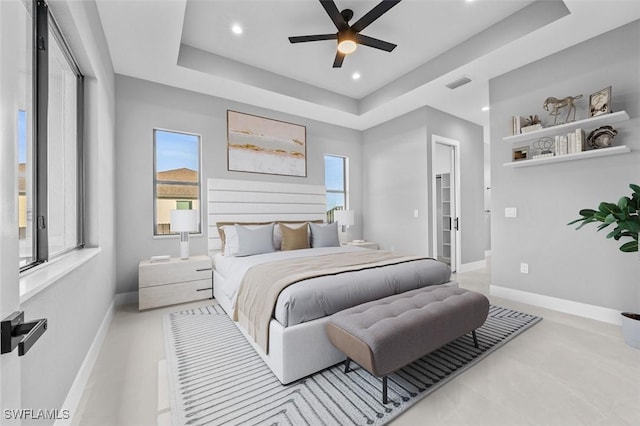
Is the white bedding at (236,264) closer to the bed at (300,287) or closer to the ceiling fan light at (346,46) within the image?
the bed at (300,287)

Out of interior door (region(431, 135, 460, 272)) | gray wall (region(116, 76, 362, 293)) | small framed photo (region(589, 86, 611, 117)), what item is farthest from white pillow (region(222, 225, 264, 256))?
small framed photo (region(589, 86, 611, 117))

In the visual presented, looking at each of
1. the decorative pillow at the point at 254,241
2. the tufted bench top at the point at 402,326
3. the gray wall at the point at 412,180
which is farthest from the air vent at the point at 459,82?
the decorative pillow at the point at 254,241

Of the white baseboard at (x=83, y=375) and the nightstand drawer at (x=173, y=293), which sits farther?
the nightstand drawer at (x=173, y=293)

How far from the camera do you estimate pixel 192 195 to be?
397 centimetres

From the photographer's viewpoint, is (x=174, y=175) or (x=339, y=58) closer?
(x=339, y=58)

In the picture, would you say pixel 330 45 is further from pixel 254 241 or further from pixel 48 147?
pixel 48 147

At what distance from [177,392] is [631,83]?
463cm

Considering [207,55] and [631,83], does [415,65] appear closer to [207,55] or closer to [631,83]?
[631,83]

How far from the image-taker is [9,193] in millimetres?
655

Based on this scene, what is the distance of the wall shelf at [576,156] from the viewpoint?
2.62 m

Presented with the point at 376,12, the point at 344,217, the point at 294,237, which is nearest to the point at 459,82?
the point at 376,12

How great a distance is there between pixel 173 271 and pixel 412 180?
388 cm

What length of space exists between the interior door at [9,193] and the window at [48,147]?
0.49m

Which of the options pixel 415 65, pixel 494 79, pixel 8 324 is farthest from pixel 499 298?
pixel 8 324
